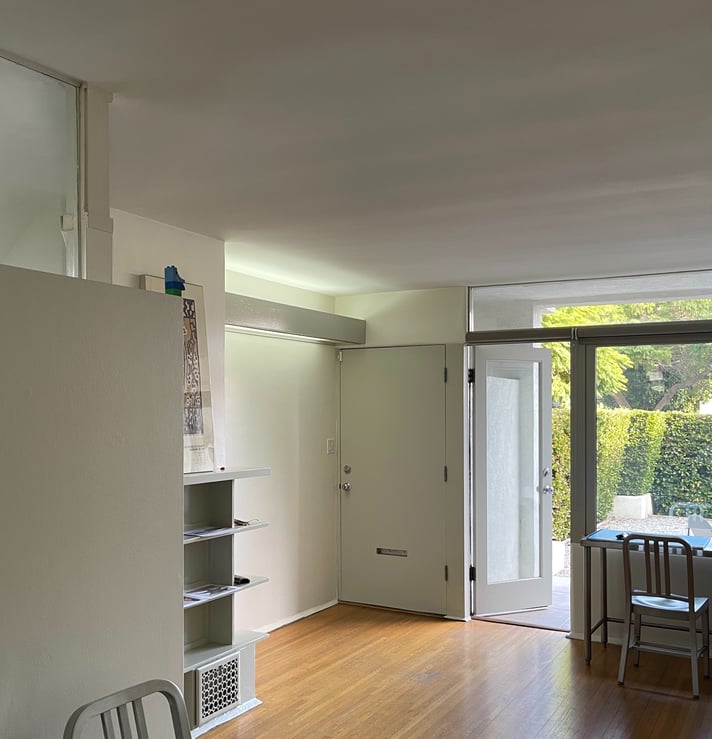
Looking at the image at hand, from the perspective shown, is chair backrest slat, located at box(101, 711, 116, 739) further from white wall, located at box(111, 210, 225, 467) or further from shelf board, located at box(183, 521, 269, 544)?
white wall, located at box(111, 210, 225, 467)

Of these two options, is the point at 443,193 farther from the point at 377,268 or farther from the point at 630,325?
the point at 630,325

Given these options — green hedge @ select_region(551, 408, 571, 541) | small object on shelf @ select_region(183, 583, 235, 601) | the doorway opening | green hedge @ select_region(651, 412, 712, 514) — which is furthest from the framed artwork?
green hedge @ select_region(551, 408, 571, 541)

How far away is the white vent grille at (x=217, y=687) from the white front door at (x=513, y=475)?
8.22ft

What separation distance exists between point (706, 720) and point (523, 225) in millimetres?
2649

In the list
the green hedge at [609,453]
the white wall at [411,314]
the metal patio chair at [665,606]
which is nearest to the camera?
the metal patio chair at [665,606]

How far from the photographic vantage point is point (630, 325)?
5.42 metres

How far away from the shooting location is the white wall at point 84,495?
1.84 meters

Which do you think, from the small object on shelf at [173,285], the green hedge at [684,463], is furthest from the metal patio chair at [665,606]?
the small object on shelf at [173,285]

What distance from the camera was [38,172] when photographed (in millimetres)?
2291

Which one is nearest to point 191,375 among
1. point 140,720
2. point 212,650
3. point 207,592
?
point 207,592

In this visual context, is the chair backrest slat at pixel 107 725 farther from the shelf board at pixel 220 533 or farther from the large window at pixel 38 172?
the shelf board at pixel 220 533

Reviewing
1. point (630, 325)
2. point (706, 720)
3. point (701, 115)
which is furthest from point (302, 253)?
point (706, 720)

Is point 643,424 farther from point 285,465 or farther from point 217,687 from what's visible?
point 217,687

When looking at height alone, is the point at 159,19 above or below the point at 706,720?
above
